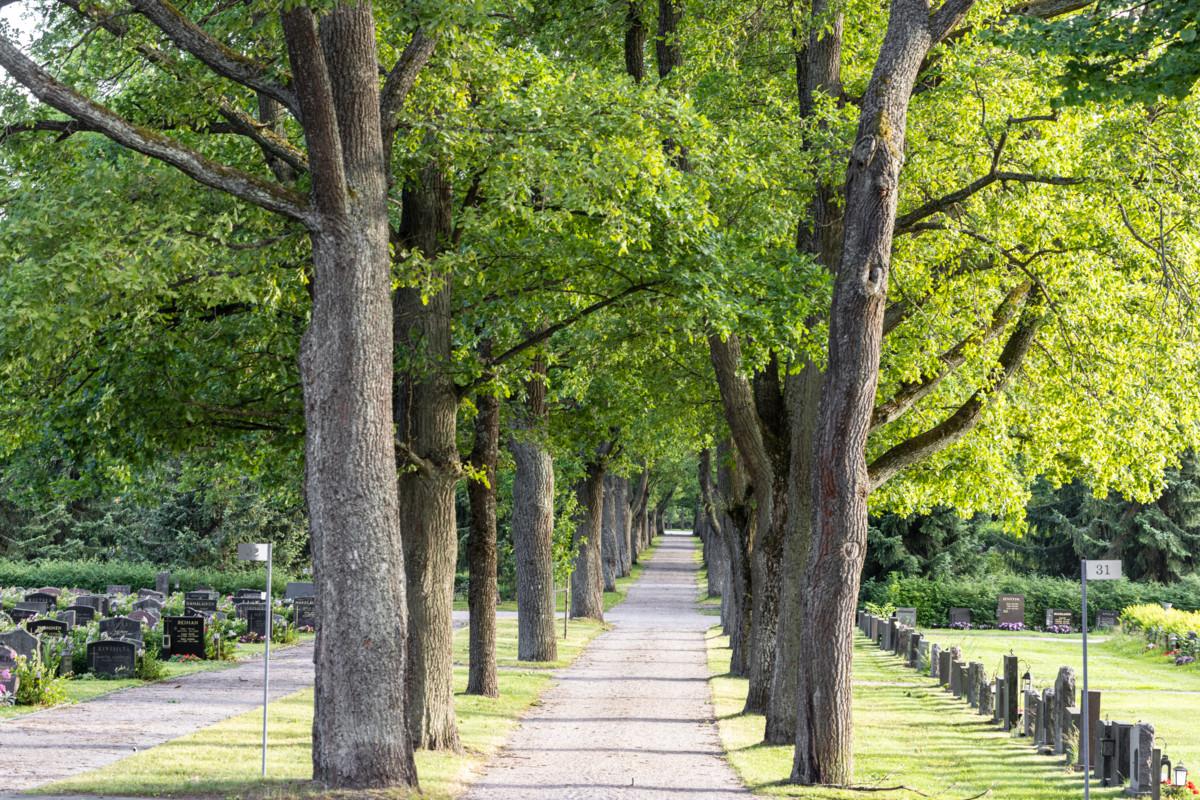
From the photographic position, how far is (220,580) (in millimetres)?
47031

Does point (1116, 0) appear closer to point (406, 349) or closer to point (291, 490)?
point (406, 349)

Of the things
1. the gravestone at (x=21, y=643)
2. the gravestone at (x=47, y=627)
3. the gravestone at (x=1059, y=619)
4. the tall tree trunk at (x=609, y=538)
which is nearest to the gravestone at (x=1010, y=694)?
the gravestone at (x=21, y=643)

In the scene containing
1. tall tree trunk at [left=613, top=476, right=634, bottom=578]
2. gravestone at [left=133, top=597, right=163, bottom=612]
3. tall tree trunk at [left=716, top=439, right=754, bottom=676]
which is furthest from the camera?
tall tree trunk at [left=613, top=476, right=634, bottom=578]

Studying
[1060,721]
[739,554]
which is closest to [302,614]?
[739,554]

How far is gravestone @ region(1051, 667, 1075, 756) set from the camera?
1705cm

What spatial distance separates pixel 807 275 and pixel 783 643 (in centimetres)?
455

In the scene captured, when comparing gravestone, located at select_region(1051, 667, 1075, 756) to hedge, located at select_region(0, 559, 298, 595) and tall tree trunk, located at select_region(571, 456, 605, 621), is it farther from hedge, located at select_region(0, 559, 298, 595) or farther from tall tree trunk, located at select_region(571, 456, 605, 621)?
hedge, located at select_region(0, 559, 298, 595)

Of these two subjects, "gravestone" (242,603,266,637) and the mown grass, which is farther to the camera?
"gravestone" (242,603,266,637)

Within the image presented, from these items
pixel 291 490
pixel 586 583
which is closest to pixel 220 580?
pixel 586 583

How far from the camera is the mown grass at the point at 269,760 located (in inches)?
471

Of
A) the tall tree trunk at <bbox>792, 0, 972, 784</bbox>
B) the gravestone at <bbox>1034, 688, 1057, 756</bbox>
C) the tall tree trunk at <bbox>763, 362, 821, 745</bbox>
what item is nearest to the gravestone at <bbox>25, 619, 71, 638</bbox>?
the tall tree trunk at <bbox>763, 362, 821, 745</bbox>

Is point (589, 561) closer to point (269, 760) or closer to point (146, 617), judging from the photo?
point (146, 617)

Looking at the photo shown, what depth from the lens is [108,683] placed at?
21.6 metres

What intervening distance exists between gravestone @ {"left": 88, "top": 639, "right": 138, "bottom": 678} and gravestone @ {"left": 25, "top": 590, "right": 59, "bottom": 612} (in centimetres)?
1037
